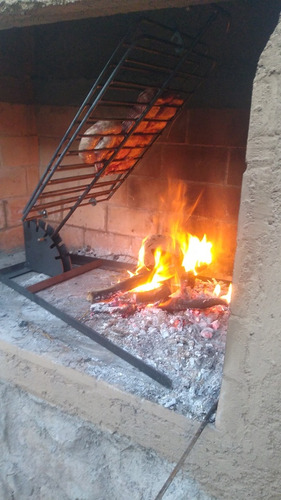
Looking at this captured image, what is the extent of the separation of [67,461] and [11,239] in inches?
65.3

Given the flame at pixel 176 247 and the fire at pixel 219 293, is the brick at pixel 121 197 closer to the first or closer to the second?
the flame at pixel 176 247

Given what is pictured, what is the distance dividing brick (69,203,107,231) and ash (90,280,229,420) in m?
0.89

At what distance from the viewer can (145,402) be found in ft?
4.38

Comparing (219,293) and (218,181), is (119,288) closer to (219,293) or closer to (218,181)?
(219,293)

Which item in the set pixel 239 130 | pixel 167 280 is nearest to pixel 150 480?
pixel 167 280

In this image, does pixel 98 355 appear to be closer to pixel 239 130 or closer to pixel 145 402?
Answer: pixel 145 402

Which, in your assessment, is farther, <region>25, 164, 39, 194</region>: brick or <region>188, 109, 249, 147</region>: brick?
<region>25, 164, 39, 194</region>: brick

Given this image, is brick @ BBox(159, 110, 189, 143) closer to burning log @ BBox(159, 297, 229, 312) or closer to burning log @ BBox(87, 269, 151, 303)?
burning log @ BBox(87, 269, 151, 303)

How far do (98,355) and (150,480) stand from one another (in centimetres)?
50

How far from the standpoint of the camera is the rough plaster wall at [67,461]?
1408 mm

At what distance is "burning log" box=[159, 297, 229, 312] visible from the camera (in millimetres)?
1875

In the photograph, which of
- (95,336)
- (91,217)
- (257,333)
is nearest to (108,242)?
(91,217)

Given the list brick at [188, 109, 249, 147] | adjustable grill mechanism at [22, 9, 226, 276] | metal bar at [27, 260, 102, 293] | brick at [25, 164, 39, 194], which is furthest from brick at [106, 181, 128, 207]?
brick at [25, 164, 39, 194]

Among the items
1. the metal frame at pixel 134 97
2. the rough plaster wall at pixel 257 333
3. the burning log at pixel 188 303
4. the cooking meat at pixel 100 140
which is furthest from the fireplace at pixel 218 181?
the cooking meat at pixel 100 140
